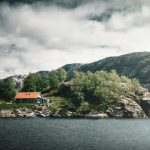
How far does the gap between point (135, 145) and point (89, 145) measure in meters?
11.4

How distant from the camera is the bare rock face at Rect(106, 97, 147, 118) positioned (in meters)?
182

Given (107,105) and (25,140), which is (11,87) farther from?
(25,140)

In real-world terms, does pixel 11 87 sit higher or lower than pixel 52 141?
higher

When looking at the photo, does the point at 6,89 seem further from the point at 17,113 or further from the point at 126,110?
the point at 126,110

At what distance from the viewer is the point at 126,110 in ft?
603

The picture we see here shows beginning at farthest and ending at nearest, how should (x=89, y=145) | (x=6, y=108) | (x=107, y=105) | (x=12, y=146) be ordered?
(x=107, y=105), (x=6, y=108), (x=89, y=145), (x=12, y=146)

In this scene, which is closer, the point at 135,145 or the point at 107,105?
the point at 135,145

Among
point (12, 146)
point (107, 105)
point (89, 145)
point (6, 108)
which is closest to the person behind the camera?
point (12, 146)

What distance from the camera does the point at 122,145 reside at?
73938 mm

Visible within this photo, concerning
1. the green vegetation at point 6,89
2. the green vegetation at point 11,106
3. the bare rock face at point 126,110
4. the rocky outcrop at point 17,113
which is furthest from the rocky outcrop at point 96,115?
the green vegetation at point 6,89

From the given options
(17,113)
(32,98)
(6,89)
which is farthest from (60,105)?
(6,89)

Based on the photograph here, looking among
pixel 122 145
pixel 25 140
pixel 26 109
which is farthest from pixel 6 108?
pixel 122 145

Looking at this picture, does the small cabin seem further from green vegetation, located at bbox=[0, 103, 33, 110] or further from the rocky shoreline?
green vegetation, located at bbox=[0, 103, 33, 110]

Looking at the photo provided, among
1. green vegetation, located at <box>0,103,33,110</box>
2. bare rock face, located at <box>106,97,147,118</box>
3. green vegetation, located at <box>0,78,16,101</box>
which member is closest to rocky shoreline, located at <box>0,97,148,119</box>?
bare rock face, located at <box>106,97,147,118</box>
